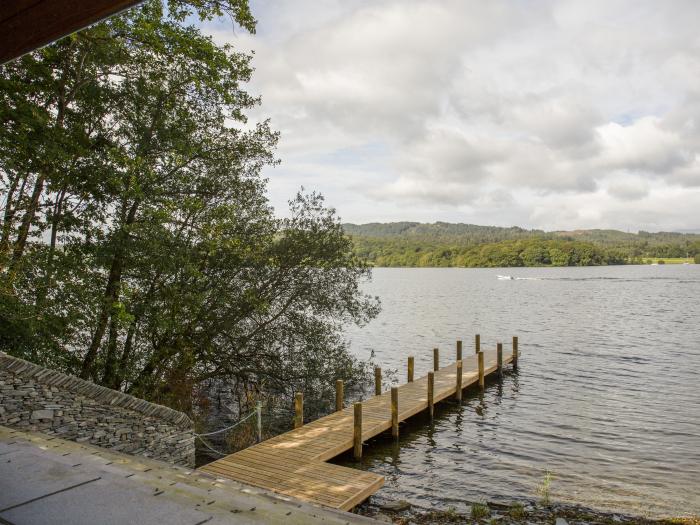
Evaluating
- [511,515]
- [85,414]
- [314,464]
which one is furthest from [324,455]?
[85,414]

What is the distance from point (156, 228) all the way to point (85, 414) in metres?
5.01

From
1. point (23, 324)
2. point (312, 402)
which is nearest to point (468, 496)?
point (312, 402)

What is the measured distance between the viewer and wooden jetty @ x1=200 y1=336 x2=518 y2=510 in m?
9.84

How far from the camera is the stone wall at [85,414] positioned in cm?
733

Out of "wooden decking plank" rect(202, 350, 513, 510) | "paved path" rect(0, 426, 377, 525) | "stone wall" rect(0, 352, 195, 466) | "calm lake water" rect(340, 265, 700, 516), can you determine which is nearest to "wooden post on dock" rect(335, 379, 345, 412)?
"wooden decking plank" rect(202, 350, 513, 510)

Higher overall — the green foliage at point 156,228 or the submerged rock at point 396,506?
the green foliage at point 156,228

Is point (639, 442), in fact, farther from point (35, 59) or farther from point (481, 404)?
point (35, 59)

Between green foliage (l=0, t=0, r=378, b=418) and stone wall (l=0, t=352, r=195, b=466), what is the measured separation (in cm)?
262

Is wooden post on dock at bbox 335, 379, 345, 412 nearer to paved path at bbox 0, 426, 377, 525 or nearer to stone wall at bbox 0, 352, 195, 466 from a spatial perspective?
stone wall at bbox 0, 352, 195, 466

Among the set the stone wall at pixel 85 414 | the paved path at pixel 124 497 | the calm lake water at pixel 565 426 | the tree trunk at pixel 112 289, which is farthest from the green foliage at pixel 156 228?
the paved path at pixel 124 497

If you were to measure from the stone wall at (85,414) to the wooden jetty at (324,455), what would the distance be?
1.51m

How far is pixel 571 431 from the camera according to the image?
55.7ft

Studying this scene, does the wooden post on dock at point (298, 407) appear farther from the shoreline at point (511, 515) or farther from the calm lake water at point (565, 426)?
the shoreline at point (511, 515)

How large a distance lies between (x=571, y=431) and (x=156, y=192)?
50.6 ft
